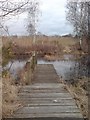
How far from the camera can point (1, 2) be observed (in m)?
6.25

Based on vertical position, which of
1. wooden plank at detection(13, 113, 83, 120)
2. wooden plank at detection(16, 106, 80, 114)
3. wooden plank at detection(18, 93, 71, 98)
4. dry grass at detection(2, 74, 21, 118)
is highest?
dry grass at detection(2, 74, 21, 118)

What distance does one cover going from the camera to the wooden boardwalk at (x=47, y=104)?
6398mm

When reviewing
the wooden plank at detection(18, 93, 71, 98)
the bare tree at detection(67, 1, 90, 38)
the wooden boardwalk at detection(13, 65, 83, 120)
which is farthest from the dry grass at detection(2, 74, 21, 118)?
the bare tree at detection(67, 1, 90, 38)

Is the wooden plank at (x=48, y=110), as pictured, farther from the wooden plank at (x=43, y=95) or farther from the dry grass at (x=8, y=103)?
the wooden plank at (x=43, y=95)

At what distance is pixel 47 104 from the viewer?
7484 mm

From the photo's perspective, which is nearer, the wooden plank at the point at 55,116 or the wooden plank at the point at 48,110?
A: the wooden plank at the point at 55,116

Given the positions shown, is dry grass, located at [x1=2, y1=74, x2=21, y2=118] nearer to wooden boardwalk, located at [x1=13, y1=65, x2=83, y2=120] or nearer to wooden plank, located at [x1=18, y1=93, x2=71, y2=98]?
wooden boardwalk, located at [x1=13, y1=65, x2=83, y2=120]

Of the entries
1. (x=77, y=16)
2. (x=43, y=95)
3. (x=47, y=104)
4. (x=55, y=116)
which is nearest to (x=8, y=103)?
(x=47, y=104)

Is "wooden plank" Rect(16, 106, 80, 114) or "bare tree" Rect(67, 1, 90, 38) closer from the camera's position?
"wooden plank" Rect(16, 106, 80, 114)

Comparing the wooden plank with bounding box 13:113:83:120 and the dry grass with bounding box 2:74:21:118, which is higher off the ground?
the dry grass with bounding box 2:74:21:118

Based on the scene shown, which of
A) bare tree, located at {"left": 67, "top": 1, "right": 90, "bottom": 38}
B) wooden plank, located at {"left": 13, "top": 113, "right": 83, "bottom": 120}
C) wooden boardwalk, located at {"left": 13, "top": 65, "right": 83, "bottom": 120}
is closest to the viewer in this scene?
wooden plank, located at {"left": 13, "top": 113, "right": 83, "bottom": 120}

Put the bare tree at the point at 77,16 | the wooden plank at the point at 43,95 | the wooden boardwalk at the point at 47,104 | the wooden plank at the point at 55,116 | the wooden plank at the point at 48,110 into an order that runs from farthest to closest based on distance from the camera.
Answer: the bare tree at the point at 77,16 → the wooden plank at the point at 43,95 → the wooden plank at the point at 48,110 → the wooden boardwalk at the point at 47,104 → the wooden plank at the point at 55,116

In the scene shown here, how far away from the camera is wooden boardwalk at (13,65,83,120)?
6398 millimetres

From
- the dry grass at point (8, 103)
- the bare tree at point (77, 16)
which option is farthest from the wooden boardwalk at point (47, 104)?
the bare tree at point (77, 16)
